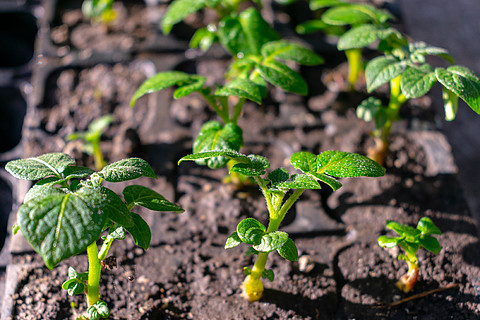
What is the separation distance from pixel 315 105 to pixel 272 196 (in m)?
0.71

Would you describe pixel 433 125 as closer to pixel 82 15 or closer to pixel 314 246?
pixel 314 246

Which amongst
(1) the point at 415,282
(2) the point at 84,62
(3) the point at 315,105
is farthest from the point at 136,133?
(1) the point at 415,282

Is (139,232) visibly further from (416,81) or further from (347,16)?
(347,16)

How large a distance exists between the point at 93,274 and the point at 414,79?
824 mm

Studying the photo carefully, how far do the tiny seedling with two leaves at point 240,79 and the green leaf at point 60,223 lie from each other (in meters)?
0.36

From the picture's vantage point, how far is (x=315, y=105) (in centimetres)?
165

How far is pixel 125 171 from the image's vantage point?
0.91 m

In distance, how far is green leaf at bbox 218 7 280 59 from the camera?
53.7 inches

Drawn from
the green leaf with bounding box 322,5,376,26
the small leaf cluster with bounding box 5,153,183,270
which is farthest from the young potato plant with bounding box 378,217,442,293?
the green leaf with bounding box 322,5,376,26

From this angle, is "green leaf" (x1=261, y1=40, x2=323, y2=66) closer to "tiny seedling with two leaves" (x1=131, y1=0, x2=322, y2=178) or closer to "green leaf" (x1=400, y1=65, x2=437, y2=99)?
"tiny seedling with two leaves" (x1=131, y1=0, x2=322, y2=178)

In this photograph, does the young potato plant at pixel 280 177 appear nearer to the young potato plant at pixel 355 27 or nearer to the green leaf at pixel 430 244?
the green leaf at pixel 430 244

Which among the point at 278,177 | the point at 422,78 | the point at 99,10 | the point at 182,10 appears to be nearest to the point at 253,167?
the point at 278,177

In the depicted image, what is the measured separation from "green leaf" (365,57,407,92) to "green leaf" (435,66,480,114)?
88 mm

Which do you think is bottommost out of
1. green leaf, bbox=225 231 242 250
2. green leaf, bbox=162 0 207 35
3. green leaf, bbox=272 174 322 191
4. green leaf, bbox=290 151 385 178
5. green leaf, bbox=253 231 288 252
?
green leaf, bbox=225 231 242 250
